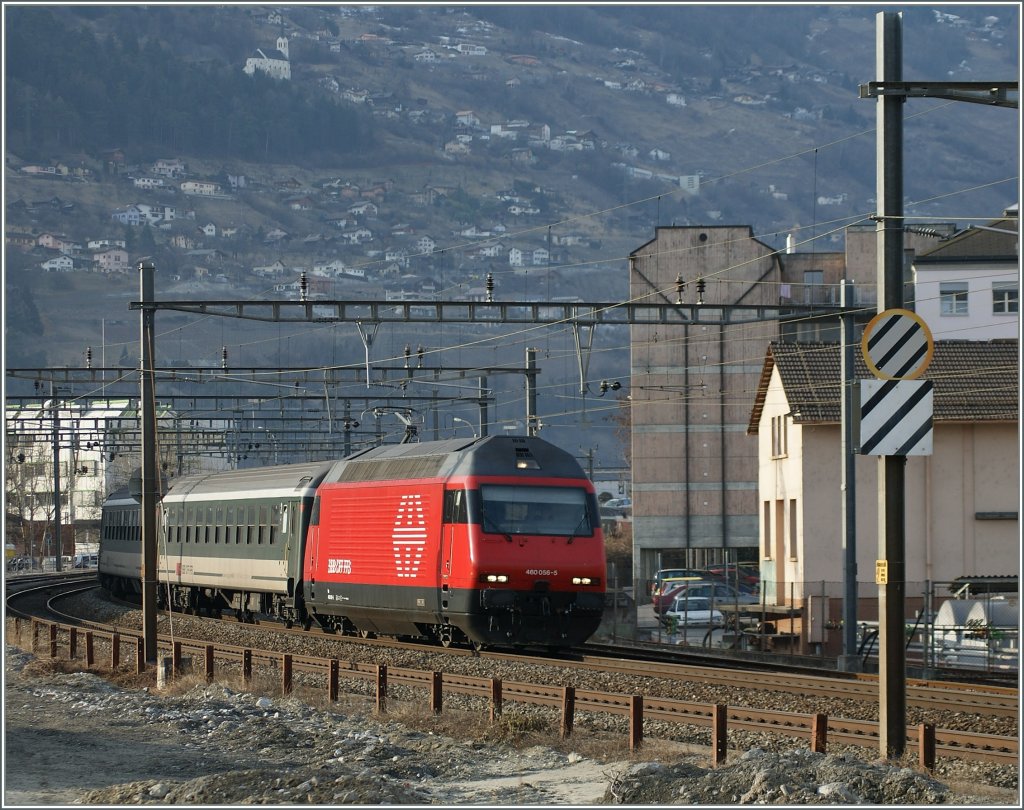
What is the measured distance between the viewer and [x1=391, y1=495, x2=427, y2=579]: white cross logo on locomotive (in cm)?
3150

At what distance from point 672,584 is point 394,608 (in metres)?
31.6

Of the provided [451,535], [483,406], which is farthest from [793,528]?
[451,535]

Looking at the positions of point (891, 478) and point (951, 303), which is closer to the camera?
point (891, 478)

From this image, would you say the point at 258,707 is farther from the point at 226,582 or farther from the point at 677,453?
the point at 677,453

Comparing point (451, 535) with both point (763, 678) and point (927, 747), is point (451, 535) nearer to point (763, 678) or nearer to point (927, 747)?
point (763, 678)

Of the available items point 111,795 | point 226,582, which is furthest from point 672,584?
point 111,795

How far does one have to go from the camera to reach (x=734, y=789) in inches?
611

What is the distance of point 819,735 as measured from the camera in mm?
17953

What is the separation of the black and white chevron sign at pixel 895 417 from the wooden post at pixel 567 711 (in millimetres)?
5777

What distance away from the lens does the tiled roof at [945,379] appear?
48.8 meters

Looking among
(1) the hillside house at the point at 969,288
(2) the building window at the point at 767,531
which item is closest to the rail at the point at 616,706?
(2) the building window at the point at 767,531

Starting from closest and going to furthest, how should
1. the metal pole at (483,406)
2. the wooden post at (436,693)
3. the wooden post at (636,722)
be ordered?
1. the wooden post at (636,722)
2. the wooden post at (436,693)
3. the metal pole at (483,406)

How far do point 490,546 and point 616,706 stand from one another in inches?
312

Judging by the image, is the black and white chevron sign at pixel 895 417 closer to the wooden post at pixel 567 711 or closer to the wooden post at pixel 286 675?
the wooden post at pixel 567 711
